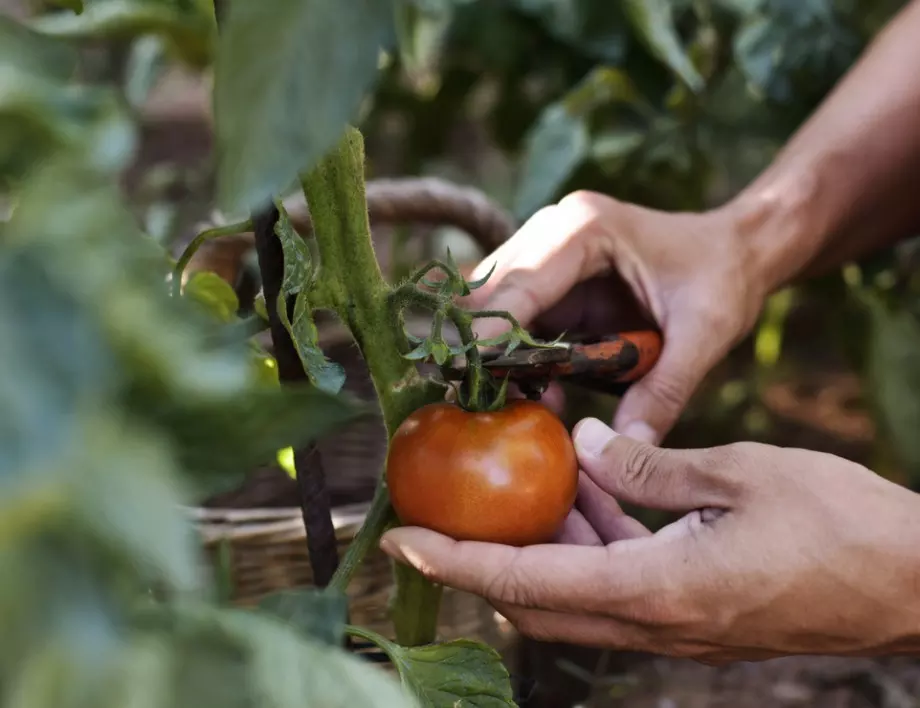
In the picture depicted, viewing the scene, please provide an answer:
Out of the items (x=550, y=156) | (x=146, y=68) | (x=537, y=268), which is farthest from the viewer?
(x=146, y=68)

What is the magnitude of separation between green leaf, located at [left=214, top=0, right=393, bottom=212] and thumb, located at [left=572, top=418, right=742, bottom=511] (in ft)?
1.27

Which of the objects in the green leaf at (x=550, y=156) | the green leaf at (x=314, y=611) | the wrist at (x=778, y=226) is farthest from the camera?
the green leaf at (x=550, y=156)

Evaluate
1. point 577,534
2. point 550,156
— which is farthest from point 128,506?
point 550,156

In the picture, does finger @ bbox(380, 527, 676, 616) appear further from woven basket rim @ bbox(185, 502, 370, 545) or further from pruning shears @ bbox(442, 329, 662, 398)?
woven basket rim @ bbox(185, 502, 370, 545)

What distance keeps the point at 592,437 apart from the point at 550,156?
1.70ft

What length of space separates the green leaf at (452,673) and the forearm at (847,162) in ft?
1.84

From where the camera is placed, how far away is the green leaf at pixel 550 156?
3.51 feet

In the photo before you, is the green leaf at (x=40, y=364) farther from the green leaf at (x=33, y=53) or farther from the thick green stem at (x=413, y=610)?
the thick green stem at (x=413, y=610)

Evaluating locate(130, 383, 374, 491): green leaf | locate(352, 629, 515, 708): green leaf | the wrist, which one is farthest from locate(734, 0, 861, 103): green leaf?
locate(130, 383, 374, 491): green leaf

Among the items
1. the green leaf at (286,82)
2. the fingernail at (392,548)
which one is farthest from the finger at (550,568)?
the green leaf at (286,82)

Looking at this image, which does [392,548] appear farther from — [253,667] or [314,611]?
[253,667]

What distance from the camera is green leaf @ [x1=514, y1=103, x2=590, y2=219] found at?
1070 millimetres

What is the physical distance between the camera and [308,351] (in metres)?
0.50

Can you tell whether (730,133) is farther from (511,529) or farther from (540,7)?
(511,529)
